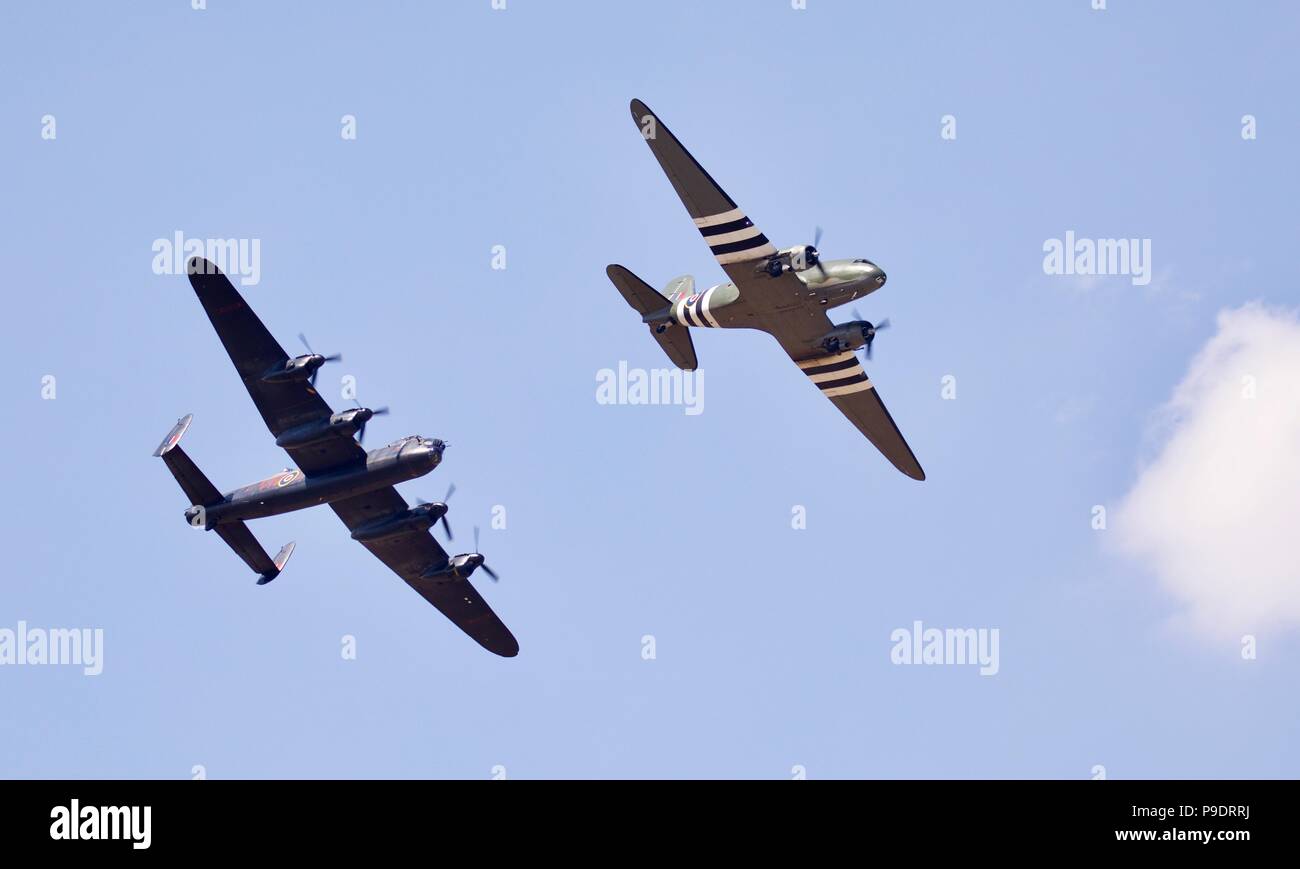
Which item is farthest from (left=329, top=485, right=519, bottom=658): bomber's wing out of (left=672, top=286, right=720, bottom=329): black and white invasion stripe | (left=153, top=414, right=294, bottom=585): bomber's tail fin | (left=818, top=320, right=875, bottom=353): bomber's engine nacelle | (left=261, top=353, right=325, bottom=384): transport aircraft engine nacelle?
(left=818, top=320, right=875, bottom=353): bomber's engine nacelle

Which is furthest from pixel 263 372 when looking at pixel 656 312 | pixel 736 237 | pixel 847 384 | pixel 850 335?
pixel 847 384

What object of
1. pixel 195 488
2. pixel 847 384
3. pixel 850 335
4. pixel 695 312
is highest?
pixel 695 312

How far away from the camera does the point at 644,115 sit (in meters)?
47.5

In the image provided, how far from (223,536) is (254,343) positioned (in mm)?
6797

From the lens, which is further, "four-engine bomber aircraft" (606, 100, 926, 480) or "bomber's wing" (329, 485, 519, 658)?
"bomber's wing" (329, 485, 519, 658)

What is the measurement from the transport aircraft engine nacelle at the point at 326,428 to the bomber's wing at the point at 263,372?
17cm

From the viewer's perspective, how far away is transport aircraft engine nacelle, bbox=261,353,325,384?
47031 mm

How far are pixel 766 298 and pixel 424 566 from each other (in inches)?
567

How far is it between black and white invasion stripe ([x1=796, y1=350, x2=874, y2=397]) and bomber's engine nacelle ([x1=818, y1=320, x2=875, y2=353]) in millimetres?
836

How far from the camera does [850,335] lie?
165 feet

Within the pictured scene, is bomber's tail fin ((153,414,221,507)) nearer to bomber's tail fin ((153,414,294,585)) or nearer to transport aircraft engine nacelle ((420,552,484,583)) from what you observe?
bomber's tail fin ((153,414,294,585))

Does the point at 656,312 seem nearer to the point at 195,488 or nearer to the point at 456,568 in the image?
the point at 456,568
